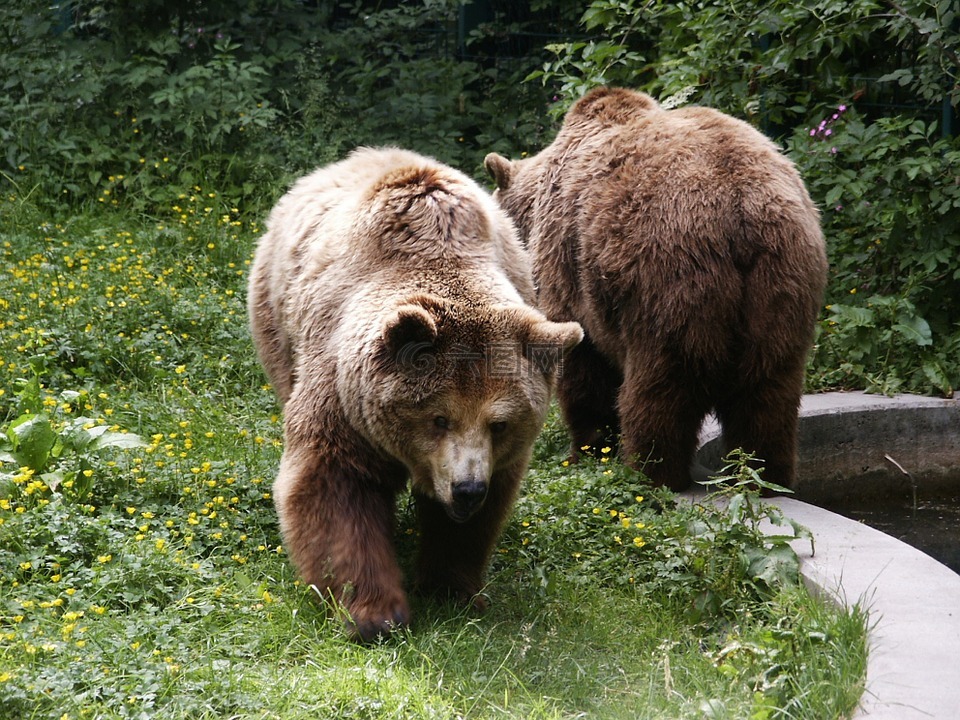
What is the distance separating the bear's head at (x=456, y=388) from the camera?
3936 mm

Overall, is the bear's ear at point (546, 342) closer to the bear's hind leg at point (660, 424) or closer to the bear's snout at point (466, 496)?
the bear's snout at point (466, 496)

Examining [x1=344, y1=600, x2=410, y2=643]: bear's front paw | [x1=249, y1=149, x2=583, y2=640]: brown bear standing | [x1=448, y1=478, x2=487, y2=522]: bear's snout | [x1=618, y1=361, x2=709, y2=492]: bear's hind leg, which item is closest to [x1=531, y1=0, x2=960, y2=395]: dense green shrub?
[x1=618, y1=361, x2=709, y2=492]: bear's hind leg

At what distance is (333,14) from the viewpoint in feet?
38.8

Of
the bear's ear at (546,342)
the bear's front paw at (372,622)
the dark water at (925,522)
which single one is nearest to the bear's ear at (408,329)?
the bear's ear at (546,342)

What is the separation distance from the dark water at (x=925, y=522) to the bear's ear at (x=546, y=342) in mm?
2609

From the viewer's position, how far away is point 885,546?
4.70 metres

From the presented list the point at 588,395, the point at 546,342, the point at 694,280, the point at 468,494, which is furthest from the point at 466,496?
the point at 588,395

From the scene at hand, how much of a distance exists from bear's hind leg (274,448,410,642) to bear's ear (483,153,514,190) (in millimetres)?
3030

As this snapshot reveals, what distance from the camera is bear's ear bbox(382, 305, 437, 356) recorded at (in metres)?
3.87

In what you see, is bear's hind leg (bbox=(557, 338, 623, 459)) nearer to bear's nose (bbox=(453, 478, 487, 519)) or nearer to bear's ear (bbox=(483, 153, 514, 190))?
bear's ear (bbox=(483, 153, 514, 190))

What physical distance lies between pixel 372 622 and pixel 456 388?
0.90 m

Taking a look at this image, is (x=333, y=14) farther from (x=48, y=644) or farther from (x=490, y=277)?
(x=48, y=644)

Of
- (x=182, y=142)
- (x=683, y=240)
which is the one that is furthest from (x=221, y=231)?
(x=683, y=240)

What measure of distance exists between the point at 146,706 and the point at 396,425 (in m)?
1.24
